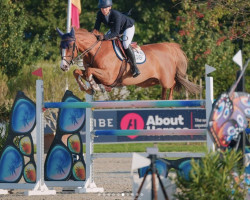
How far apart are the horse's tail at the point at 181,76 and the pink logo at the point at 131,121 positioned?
4.43 ft

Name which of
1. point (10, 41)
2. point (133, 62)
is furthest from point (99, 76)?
point (10, 41)

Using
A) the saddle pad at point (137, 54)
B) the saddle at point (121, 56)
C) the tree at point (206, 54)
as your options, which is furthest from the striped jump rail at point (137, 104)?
the tree at point (206, 54)

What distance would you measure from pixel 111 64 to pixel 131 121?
3.05 ft

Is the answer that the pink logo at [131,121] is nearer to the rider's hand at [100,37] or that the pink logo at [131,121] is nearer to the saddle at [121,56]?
the saddle at [121,56]

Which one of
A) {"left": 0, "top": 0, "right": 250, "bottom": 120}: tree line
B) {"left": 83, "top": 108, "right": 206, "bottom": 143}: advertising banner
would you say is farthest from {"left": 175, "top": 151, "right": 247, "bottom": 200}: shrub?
{"left": 0, "top": 0, "right": 250, "bottom": 120}: tree line

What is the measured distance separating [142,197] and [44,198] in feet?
7.83

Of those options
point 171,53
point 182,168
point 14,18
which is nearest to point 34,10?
point 14,18

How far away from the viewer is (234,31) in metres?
14.0

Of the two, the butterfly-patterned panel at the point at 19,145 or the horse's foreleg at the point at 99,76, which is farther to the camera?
the butterfly-patterned panel at the point at 19,145

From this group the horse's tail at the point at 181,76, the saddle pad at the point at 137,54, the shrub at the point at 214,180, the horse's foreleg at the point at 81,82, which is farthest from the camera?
the horse's tail at the point at 181,76

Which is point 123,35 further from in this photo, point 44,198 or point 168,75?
point 44,198

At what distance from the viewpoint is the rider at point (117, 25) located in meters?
9.05

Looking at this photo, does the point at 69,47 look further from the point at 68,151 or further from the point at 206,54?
the point at 206,54

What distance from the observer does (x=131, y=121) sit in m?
8.53
